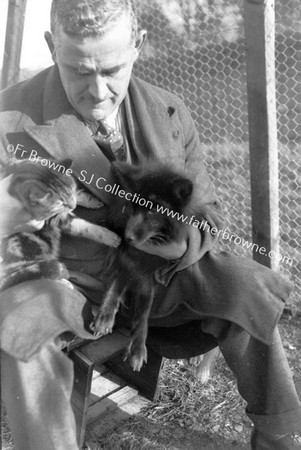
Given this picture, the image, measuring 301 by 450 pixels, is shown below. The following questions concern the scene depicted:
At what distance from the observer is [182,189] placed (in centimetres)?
185

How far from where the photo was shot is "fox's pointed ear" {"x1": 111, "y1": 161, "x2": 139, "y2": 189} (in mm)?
1831

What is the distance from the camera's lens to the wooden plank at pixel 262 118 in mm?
2289

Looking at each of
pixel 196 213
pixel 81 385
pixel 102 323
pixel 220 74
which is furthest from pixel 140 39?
pixel 220 74

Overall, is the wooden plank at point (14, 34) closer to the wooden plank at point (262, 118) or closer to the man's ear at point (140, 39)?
the man's ear at point (140, 39)

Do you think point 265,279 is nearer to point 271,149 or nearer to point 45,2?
point 271,149

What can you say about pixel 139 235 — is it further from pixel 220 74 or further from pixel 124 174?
pixel 220 74

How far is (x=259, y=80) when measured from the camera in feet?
7.84

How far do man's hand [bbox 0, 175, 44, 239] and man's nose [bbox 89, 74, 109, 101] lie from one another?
1.22 feet

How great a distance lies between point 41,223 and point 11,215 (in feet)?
0.47

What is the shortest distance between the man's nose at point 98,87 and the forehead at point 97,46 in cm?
6

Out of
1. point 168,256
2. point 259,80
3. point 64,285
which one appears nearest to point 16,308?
point 64,285

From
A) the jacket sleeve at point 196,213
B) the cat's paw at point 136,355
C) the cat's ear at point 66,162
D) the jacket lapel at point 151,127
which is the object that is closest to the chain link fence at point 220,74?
the jacket sleeve at point 196,213

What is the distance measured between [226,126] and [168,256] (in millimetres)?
3135

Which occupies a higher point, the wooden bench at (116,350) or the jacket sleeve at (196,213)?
the jacket sleeve at (196,213)
